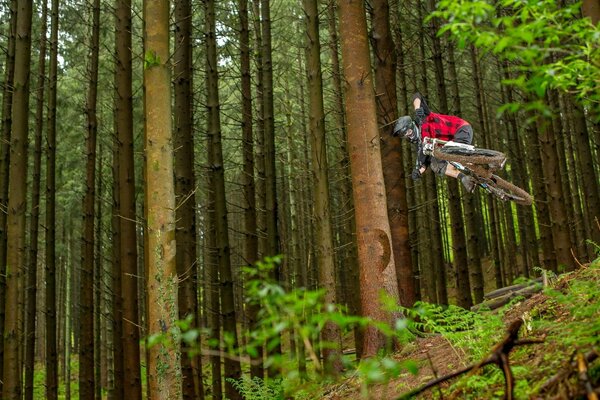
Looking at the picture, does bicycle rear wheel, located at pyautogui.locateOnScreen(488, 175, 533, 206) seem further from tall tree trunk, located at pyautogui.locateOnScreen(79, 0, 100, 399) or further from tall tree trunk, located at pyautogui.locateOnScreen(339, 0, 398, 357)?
tall tree trunk, located at pyautogui.locateOnScreen(79, 0, 100, 399)

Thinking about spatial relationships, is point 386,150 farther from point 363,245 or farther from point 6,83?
point 6,83

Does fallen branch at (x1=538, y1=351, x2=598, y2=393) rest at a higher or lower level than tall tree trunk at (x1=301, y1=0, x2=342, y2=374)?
lower

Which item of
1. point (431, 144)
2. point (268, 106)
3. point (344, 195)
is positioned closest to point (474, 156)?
point (431, 144)

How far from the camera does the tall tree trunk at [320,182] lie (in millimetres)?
8867

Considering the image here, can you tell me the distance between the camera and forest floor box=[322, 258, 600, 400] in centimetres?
259

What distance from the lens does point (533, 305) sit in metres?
5.70

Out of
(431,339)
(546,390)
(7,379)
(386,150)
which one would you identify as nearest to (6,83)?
(7,379)

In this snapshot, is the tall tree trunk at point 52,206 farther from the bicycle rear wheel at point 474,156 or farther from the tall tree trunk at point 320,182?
the bicycle rear wheel at point 474,156

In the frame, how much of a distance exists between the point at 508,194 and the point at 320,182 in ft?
9.96

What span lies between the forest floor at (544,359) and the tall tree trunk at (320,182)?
2.77m

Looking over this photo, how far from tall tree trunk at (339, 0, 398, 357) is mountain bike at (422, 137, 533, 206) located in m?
1.08

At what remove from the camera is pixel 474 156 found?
7633mm

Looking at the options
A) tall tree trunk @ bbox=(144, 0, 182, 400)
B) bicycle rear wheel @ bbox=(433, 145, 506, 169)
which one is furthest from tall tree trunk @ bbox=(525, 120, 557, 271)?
tall tree trunk @ bbox=(144, 0, 182, 400)

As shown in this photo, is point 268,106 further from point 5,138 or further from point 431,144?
point 5,138
